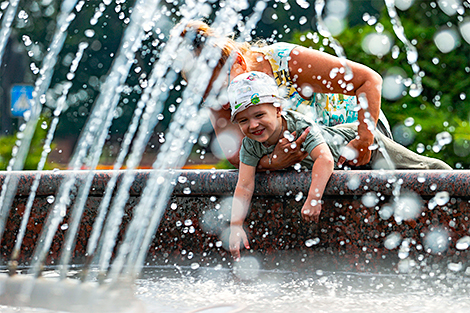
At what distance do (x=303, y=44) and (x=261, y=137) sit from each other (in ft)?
10.5

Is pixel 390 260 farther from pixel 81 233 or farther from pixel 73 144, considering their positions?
pixel 73 144

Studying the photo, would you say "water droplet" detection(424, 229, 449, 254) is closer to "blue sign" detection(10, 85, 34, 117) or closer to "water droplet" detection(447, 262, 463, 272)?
"water droplet" detection(447, 262, 463, 272)

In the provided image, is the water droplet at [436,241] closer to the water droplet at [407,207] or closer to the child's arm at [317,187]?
the water droplet at [407,207]

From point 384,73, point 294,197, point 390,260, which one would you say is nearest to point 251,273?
point 294,197

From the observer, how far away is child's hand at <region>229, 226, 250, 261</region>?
7.42 feet

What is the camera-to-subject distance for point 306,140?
A: 2396 mm

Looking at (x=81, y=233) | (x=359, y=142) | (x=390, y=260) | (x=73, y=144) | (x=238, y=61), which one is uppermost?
(x=238, y=61)

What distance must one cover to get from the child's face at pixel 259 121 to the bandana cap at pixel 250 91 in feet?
0.11

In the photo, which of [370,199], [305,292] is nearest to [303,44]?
[370,199]

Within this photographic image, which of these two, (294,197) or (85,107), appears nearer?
(294,197)

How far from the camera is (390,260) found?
7.47ft

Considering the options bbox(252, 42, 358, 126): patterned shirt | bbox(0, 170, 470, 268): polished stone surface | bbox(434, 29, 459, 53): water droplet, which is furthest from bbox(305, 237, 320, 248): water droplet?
bbox(434, 29, 459, 53): water droplet

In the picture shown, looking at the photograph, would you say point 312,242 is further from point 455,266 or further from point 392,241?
point 455,266

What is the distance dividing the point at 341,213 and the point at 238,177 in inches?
19.8
